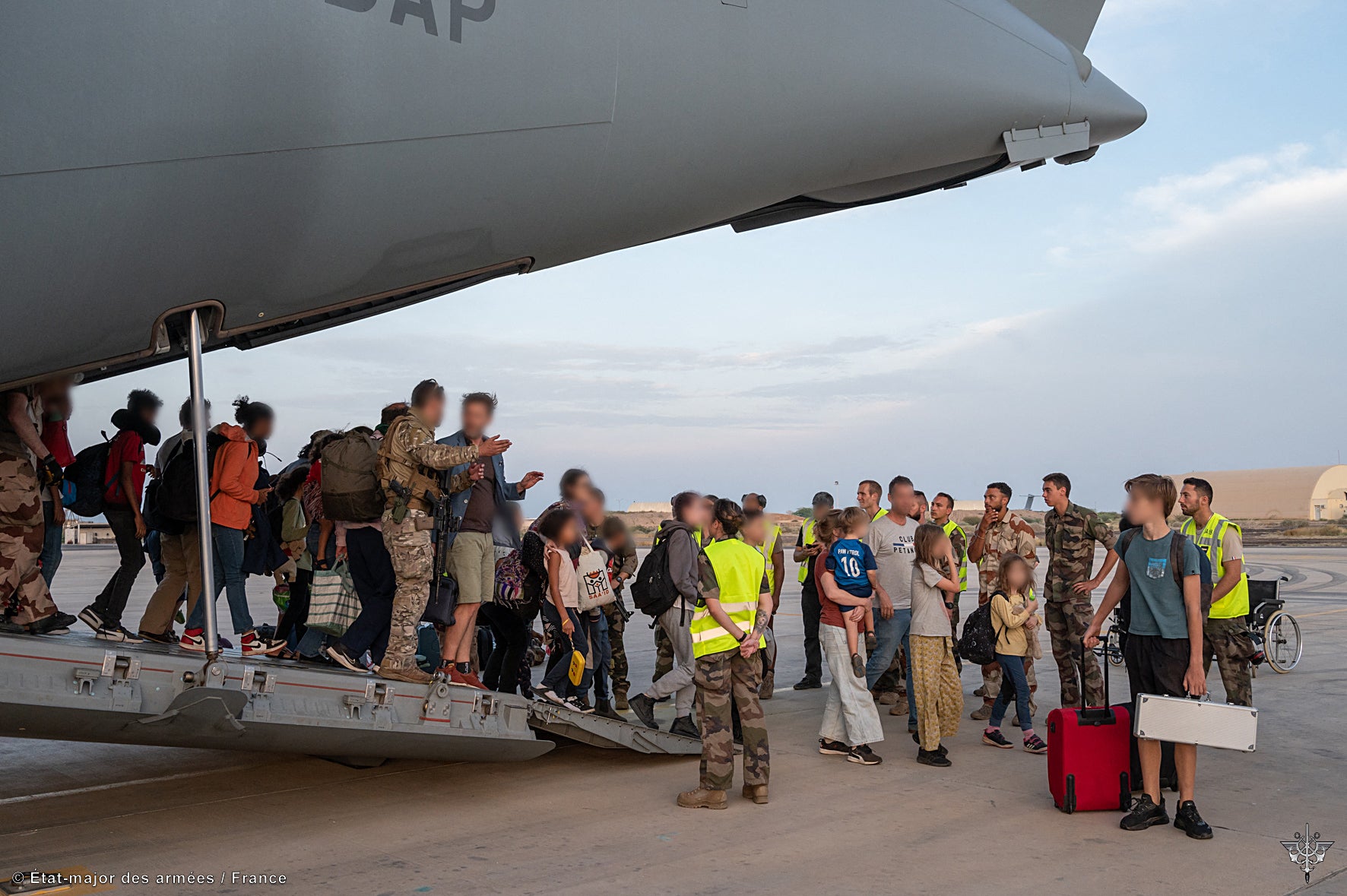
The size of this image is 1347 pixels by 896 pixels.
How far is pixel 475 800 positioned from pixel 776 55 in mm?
4464

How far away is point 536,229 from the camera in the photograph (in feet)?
16.9

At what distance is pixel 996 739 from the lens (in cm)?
710

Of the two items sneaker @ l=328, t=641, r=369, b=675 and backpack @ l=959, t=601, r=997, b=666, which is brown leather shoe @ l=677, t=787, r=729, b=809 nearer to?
sneaker @ l=328, t=641, r=369, b=675

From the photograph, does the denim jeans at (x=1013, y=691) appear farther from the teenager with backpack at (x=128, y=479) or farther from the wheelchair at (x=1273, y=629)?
the teenager with backpack at (x=128, y=479)

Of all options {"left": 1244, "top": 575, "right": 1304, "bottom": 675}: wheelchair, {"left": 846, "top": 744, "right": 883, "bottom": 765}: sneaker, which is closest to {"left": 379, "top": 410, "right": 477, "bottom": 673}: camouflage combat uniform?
{"left": 846, "top": 744, "right": 883, "bottom": 765}: sneaker

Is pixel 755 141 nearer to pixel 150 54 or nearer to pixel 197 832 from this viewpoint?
pixel 150 54

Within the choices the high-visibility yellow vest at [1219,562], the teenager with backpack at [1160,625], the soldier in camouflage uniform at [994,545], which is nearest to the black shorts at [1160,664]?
the teenager with backpack at [1160,625]

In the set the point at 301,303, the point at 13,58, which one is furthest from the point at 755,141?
the point at 13,58

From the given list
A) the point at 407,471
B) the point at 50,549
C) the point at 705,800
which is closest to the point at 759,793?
the point at 705,800

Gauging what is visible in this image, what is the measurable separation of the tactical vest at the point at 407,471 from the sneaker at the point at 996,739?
4.23 metres

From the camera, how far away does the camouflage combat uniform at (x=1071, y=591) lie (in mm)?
7609

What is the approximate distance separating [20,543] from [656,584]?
3.21 meters

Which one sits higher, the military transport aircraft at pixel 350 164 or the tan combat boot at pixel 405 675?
the military transport aircraft at pixel 350 164

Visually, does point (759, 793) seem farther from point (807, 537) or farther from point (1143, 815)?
point (807, 537)
